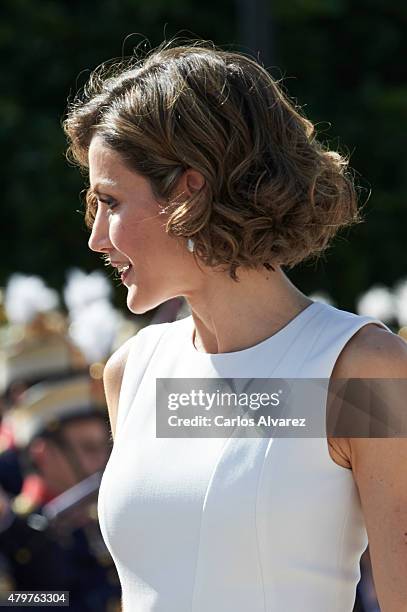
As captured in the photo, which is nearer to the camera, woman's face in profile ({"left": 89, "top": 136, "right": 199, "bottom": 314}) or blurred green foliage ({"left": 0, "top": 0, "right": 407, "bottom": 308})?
woman's face in profile ({"left": 89, "top": 136, "right": 199, "bottom": 314})

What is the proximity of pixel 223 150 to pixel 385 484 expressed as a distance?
53cm

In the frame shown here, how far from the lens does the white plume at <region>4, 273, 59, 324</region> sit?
673 cm

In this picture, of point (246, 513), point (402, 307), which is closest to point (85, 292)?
point (402, 307)

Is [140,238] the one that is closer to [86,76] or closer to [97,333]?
[97,333]

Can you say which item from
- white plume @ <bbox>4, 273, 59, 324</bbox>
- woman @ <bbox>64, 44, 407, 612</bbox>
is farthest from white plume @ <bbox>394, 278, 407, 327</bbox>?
woman @ <bbox>64, 44, 407, 612</bbox>

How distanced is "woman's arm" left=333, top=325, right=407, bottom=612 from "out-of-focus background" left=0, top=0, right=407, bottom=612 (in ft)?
14.0

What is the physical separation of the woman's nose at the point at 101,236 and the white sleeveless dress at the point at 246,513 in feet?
0.81

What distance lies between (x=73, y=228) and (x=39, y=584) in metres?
3.61

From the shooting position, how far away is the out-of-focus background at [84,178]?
257 inches

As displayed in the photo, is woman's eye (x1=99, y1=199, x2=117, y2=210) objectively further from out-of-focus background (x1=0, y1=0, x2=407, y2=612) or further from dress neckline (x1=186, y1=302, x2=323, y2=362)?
out-of-focus background (x1=0, y1=0, x2=407, y2=612)

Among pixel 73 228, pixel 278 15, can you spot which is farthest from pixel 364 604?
pixel 278 15

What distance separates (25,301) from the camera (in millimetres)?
6781

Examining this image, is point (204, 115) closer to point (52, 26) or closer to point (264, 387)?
point (264, 387)

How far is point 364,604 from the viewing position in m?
4.30
